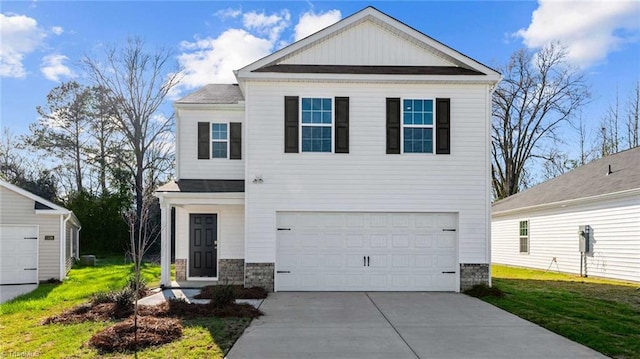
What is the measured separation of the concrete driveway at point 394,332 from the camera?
6797 millimetres

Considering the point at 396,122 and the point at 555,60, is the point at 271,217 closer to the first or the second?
the point at 396,122

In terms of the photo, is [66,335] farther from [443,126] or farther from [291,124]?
[443,126]

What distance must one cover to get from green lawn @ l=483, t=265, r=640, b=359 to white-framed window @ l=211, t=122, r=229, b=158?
8582mm

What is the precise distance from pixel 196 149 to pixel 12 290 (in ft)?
22.1

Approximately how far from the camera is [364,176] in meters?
12.9

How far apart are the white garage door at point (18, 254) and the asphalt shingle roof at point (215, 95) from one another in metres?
6.84

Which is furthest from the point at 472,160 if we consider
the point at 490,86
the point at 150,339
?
the point at 150,339

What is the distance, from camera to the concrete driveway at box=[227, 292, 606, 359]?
680cm

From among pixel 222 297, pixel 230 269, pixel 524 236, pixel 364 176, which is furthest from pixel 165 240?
pixel 524 236

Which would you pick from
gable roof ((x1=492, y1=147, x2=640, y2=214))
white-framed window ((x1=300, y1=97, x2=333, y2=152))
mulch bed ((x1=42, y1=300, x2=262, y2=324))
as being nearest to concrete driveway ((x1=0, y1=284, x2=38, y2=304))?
mulch bed ((x1=42, y1=300, x2=262, y2=324))

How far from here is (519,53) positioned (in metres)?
35.6

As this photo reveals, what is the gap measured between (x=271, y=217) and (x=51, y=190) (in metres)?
25.8

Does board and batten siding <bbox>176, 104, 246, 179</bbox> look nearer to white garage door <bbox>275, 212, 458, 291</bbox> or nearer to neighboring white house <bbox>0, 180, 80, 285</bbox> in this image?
white garage door <bbox>275, 212, 458, 291</bbox>

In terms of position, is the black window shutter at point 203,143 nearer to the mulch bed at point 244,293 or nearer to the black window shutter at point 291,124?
the black window shutter at point 291,124
